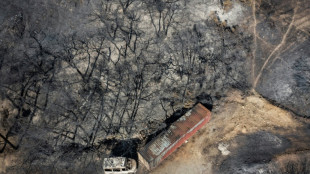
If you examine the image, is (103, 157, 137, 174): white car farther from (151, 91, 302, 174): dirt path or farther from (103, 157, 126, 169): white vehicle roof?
(151, 91, 302, 174): dirt path

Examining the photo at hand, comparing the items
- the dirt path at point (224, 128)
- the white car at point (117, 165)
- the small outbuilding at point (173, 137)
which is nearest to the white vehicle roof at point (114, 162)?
the white car at point (117, 165)

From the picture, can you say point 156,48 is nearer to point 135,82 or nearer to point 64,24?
point 135,82

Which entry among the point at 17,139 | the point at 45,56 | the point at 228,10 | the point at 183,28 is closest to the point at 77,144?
the point at 17,139

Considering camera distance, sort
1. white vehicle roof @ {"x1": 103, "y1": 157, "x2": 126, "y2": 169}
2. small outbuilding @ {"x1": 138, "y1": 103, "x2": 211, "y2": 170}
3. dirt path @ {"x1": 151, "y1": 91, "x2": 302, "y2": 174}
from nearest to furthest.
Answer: small outbuilding @ {"x1": 138, "y1": 103, "x2": 211, "y2": 170} < white vehicle roof @ {"x1": 103, "y1": 157, "x2": 126, "y2": 169} < dirt path @ {"x1": 151, "y1": 91, "x2": 302, "y2": 174}

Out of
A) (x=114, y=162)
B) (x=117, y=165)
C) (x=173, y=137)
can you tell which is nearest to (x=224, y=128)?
(x=173, y=137)

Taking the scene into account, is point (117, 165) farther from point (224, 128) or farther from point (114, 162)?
point (224, 128)

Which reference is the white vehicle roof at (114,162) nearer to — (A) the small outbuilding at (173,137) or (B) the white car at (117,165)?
(B) the white car at (117,165)

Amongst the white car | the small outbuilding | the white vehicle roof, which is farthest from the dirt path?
the white vehicle roof
